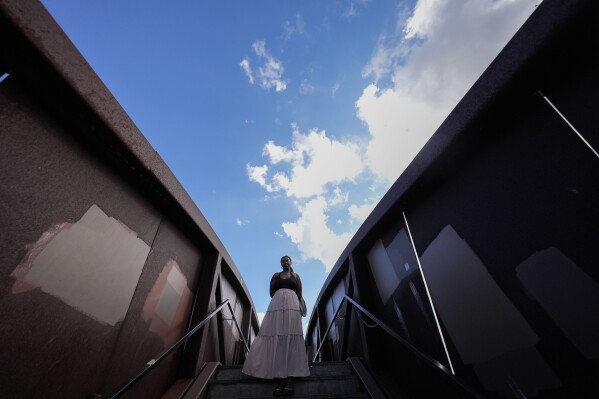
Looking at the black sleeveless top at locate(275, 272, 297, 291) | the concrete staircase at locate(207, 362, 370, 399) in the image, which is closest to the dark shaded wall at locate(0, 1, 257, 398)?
the concrete staircase at locate(207, 362, 370, 399)

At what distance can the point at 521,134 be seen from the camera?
1979 millimetres

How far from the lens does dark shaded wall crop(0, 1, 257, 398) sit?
5.26 ft

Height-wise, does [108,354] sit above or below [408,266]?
below

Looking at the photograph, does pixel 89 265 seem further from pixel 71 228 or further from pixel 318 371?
pixel 318 371

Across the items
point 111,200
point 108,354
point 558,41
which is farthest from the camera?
point 111,200

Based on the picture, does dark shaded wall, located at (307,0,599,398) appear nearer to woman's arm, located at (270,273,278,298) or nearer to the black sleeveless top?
the black sleeveless top

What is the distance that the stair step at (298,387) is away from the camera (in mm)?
3039

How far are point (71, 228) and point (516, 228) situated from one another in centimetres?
328

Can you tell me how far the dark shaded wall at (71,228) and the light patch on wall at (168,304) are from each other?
19 millimetres

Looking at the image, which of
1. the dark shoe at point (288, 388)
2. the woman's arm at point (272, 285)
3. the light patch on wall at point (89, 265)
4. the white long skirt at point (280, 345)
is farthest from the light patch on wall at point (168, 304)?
the dark shoe at point (288, 388)

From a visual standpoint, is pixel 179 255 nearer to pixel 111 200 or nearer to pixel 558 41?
pixel 111 200

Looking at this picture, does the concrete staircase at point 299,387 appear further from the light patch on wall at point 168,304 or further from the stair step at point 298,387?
the light patch on wall at point 168,304

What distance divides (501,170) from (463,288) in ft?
3.39

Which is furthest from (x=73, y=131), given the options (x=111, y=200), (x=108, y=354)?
(x=108, y=354)
